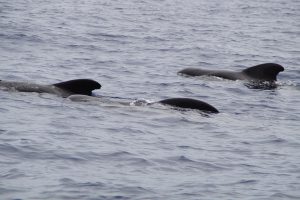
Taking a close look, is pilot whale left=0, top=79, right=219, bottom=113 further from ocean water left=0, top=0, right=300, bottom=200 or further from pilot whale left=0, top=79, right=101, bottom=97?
ocean water left=0, top=0, right=300, bottom=200

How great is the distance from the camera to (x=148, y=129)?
15.0 meters

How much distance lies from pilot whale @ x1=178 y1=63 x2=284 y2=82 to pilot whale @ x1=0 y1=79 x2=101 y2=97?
5410 mm

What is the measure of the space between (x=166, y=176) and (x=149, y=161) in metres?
0.86

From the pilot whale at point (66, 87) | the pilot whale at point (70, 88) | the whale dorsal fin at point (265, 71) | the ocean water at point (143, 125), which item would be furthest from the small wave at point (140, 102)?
the whale dorsal fin at point (265, 71)

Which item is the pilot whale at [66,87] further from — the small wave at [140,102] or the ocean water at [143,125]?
the small wave at [140,102]

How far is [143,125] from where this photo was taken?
1527 cm

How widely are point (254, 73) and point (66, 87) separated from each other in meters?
6.13

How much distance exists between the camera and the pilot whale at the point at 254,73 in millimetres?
21734

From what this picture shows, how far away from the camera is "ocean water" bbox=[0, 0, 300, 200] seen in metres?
11.4

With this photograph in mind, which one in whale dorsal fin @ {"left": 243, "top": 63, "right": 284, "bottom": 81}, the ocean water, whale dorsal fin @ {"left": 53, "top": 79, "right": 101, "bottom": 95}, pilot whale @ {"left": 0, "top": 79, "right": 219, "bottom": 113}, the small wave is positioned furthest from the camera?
whale dorsal fin @ {"left": 243, "top": 63, "right": 284, "bottom": 81}

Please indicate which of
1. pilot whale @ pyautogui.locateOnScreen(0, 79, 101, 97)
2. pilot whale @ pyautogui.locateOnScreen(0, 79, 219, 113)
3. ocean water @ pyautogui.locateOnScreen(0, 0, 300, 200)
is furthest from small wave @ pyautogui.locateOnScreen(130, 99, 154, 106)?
pilot whale @ pyautogui.locateOnScreen(0, 79, 101, 97)

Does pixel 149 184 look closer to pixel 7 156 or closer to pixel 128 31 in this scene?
pixel 7 156

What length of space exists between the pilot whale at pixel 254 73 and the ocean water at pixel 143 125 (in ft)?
1.38

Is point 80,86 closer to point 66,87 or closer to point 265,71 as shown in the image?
point 66,87
